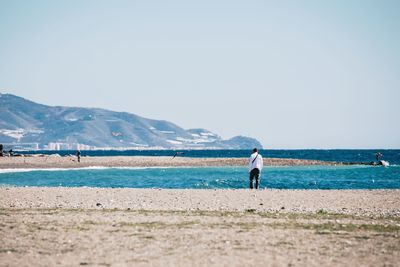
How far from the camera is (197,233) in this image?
41.7 ft

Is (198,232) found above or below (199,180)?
above

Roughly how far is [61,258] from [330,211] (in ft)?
36.2

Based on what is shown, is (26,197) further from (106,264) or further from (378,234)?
(378,234)

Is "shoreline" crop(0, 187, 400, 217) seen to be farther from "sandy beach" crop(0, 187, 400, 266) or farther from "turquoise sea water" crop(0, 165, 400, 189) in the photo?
"turquoise sea water" crop(0, 165, 400, 189)

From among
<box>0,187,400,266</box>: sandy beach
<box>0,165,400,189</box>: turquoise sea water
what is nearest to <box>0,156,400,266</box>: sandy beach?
<box>0,187,400,266</box>: sandy beach

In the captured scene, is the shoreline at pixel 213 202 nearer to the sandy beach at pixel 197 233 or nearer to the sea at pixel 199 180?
the sandy beach at pixel 197 233

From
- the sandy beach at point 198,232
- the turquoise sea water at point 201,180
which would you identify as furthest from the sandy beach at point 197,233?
the turquoise sea water at point 201,180

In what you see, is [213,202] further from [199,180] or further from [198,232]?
[199,180]

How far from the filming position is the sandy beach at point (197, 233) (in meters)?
10.1

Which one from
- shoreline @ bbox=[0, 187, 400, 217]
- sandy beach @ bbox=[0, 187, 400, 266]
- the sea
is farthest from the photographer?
the sea

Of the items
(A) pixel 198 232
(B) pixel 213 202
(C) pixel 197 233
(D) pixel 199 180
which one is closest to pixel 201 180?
(D) pixel 199 180

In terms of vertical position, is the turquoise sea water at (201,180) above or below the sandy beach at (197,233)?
below

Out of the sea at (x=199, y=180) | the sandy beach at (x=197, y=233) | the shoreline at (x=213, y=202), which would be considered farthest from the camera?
the sea at (x=199, y=180)

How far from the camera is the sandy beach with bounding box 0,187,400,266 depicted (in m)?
10.1
